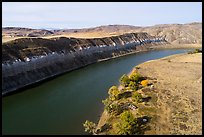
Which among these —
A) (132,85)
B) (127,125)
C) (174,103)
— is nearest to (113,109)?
(127,125)

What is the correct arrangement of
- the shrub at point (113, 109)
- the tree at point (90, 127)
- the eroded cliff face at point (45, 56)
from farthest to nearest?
the eroded cliff face at point (45, 56), the shrub at point (113, 109), the tree at point (90, 127)

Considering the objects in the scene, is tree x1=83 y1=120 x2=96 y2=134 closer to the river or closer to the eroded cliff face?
the river

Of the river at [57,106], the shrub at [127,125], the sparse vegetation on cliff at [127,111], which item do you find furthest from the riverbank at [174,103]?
Result: the river at [57,106]

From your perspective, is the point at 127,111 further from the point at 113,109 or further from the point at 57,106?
the point at 57,106

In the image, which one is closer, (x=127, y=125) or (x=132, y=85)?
(x=127, y=125)

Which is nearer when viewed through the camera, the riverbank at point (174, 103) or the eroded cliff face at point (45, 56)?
the riverbank at point (174, 103)

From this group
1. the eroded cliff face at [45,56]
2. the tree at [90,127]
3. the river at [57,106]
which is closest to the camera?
the tree at [90,127]

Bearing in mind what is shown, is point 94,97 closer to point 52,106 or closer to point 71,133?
point 52,106

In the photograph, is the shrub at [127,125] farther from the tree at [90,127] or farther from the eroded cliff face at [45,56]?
the eroded cliff face at [45,56]
